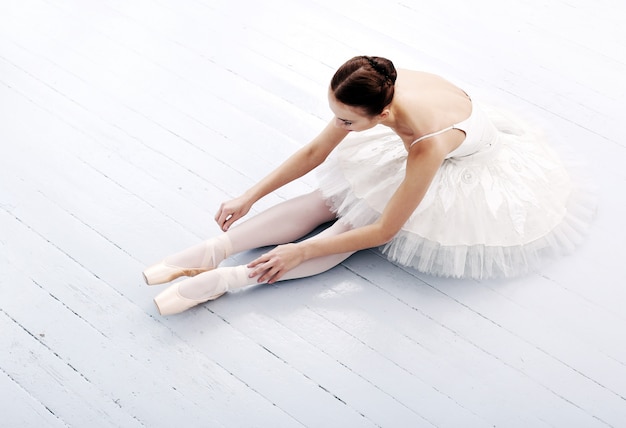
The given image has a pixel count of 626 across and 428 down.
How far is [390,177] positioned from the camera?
1848 millimetres

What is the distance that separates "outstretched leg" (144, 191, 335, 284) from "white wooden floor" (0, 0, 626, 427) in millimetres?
106

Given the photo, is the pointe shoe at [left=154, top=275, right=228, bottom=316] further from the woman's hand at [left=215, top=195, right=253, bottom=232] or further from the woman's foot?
the woman's hand at [left=215, top=195, right=253, bottom=232]

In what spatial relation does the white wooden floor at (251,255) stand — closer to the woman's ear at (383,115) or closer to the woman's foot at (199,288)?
the woman's foot at (199,288)

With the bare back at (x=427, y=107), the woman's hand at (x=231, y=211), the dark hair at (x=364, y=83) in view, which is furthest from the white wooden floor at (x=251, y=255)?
the dark hair at (x=364, y=83)

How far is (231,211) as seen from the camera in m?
1.87

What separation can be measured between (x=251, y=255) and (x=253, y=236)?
82 millimetres

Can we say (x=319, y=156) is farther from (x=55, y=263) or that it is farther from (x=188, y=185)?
(x=55, y=263)

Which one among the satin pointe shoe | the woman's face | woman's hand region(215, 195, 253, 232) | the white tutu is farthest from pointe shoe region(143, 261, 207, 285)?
the woman's face

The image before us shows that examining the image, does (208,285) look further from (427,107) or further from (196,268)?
(427,107)

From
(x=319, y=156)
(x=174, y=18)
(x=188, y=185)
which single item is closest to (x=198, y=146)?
(x=188, y=185)

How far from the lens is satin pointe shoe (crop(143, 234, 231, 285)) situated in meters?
1.82

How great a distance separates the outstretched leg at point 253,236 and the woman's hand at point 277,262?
98 millimetres

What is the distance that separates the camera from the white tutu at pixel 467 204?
1.82 metres

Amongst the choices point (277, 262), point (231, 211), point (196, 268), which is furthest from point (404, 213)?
point (196, 268)
